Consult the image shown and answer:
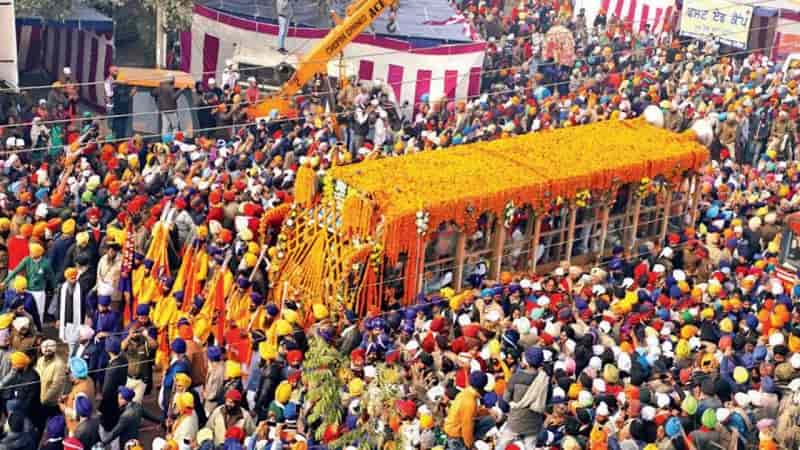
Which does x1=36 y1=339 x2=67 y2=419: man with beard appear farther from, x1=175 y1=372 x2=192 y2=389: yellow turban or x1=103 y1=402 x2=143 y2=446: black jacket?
x1=175 y1=372 x2=192 y2=389: yellow turban

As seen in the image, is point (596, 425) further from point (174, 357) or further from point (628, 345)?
point (174, 357)

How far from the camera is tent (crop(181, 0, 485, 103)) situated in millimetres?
26594

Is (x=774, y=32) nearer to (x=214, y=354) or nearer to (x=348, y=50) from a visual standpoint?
(x=348, y=50)

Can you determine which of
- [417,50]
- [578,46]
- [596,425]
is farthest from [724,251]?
[578,46]

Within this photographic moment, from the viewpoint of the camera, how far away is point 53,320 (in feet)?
56.0

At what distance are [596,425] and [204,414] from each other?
3.66 metres

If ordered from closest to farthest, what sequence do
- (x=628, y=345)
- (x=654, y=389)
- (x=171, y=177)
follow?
(x=654, y=389) → (x=628, y=345) → (x=171, y=177)

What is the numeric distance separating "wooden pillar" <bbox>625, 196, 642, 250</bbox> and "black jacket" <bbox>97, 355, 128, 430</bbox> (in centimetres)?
720

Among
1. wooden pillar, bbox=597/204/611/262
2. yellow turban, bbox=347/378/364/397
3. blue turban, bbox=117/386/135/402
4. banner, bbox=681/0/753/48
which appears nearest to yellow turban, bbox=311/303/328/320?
yellow turban, bbox=347/378/364/397

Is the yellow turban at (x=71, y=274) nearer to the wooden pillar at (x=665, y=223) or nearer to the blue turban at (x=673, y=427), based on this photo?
the blue turban at (x=673, y=427)

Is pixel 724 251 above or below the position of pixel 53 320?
above

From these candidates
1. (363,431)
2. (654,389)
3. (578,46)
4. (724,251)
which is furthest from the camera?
(578,46)

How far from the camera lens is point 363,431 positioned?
43.9ft

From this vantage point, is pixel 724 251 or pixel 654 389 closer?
pixel 654 389
